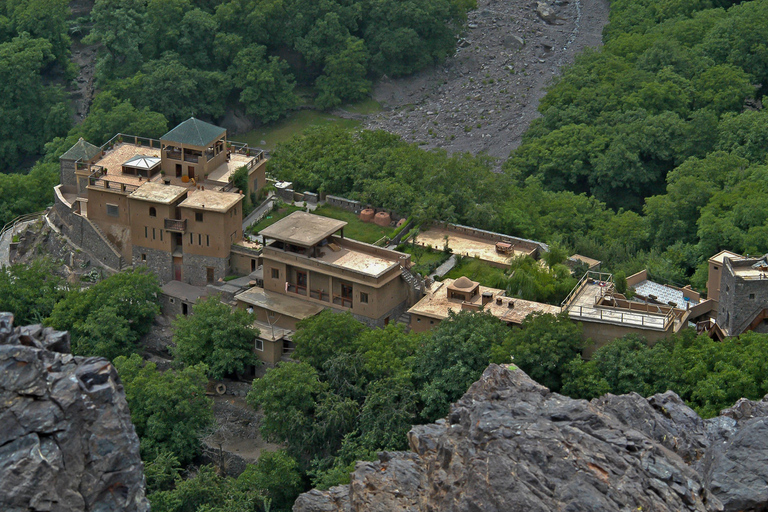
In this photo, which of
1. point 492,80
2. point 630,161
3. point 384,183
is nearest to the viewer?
point 384,183

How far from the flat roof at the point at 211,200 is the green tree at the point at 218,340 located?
266 inches

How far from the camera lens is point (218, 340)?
76438 mm

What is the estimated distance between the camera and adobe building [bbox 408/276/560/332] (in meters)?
75.1

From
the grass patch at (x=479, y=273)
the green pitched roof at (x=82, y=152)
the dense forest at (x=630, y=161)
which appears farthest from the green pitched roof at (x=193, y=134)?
the grass patch at (x=479, y=273)

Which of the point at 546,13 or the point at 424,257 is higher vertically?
the point at 546,13

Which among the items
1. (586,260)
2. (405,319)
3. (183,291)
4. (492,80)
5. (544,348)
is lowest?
(492,80)

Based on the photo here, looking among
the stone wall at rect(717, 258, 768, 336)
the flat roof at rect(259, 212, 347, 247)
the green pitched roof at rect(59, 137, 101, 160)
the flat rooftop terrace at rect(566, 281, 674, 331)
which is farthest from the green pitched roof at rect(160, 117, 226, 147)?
the stone wall at rect(717, 258, 768, 336)

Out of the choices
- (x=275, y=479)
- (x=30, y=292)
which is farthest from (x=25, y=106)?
(x=275, y=479)

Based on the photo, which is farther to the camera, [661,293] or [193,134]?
[193,134]

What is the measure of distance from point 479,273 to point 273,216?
49.9 ft

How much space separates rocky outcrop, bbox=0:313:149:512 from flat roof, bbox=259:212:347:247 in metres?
42.1

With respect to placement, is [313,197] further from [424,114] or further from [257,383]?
[424,114]

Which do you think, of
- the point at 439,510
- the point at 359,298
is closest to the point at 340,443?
the point at 359,298

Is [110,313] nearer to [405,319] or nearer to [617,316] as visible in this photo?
[405,319]
